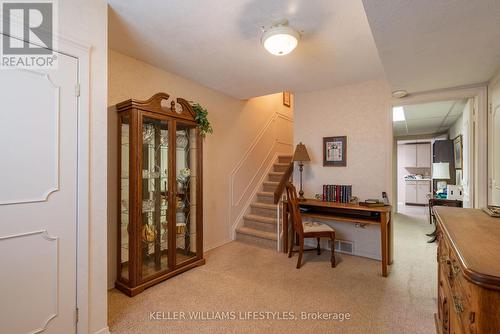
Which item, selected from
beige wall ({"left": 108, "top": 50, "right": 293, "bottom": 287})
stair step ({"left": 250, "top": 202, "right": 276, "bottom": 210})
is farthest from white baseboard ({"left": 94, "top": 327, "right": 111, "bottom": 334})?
stair step ({"left": 250, "top": 202, "right": 276, "bottom": 210})

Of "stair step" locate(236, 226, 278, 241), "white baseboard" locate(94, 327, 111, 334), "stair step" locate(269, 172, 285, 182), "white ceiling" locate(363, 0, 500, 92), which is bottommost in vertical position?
"white baseboard" locate(94, 327, 111, 334)

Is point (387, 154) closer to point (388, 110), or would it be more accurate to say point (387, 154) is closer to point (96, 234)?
point (388, 110)

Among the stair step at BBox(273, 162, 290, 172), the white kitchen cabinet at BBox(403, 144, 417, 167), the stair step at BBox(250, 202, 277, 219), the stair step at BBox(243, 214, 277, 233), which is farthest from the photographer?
the white kitchen cabinet at BBox(403, 144, 417, 167)

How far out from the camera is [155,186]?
2.59 m

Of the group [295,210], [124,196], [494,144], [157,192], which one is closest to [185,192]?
[157,192]

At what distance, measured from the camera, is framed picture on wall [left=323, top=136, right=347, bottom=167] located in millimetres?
3449

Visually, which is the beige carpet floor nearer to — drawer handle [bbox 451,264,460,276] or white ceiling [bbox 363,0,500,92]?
drawer handle [bbox 451,264,460,276]

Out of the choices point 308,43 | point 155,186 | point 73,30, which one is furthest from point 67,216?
point 308,43

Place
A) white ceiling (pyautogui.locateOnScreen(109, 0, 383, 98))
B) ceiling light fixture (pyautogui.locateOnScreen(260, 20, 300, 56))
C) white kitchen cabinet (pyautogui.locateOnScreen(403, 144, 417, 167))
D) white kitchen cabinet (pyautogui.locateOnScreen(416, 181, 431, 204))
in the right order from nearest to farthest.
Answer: white ceiling (pyautogui.locateOnScreen(109, 0, 383, 98)) → ceiling light fixture (pyautogui.locateOnScreen(260, 20, 300, 56)) → white kitchen cabinet (pyautogui.locateOnScreen(416, 181, 431, 204)) → white kitchen cabinet (pyautogui.locateOnScreen(403, 144, 417, 167))

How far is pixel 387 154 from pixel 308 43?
5.96 feet

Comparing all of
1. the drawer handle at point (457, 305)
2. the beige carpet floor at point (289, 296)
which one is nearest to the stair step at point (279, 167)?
the beige carpet floor at point (289, 296)

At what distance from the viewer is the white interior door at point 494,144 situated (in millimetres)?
2108

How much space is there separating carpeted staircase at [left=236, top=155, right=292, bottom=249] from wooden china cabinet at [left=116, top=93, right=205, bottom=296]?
104 centimetres

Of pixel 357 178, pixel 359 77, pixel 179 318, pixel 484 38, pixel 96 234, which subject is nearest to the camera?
pixel 484 38
